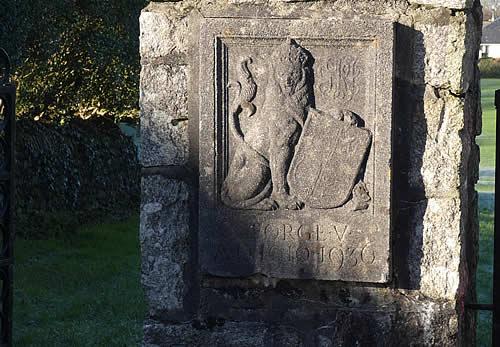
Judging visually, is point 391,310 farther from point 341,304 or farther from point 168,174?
point 168,174

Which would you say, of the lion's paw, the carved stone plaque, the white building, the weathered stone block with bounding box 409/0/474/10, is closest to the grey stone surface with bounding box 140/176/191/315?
the carved stone plaque

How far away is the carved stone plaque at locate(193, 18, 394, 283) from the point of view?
3.10 m

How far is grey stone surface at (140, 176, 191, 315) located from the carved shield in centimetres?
42

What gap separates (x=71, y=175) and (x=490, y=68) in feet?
66.7

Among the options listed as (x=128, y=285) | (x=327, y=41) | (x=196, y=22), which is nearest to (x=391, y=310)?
(x=327, y=41)

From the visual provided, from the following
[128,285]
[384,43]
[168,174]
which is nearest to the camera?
[384,43]

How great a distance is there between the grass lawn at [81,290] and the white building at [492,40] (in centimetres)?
2237

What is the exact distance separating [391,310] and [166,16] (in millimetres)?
1249

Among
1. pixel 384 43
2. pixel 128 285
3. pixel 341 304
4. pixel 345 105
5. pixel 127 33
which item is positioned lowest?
pixel 128 285

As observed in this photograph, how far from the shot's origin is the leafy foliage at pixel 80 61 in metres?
8.94

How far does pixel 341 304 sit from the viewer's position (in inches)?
127

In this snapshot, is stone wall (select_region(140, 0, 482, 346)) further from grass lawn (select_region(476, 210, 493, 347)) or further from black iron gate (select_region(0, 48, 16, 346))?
grass lawn (select_region(476, 210, 493, 347))

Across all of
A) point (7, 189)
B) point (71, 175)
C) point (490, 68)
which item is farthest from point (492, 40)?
point (7, 189)

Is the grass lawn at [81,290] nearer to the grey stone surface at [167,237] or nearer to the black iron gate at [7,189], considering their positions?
the black iron gate at [7,189]
